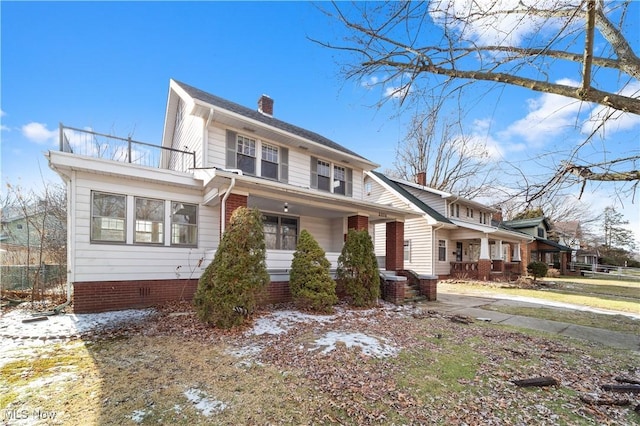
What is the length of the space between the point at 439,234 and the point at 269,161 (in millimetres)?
12684

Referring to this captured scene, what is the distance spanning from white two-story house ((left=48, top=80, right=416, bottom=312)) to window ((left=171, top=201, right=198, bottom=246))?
28 mm

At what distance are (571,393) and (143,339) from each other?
6632 millimetres

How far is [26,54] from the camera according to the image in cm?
984

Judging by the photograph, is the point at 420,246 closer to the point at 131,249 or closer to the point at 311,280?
the point at 311,280

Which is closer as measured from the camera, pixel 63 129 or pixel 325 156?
pixel 63 129

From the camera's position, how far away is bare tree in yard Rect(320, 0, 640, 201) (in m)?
3.61

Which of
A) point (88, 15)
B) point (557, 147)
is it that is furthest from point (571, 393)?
point (88, 15)

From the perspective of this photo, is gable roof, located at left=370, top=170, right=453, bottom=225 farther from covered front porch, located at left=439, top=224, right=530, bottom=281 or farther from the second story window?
the second story window

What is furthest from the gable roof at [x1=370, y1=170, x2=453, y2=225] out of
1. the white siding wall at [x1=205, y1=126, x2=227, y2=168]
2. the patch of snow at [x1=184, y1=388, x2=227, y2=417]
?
the patch of snow at [x1=184, y1=388, x2=227, y2=417]

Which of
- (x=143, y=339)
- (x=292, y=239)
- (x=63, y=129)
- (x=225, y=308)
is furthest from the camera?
(x=292, y=239)

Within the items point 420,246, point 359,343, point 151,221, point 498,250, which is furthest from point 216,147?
point 498,250

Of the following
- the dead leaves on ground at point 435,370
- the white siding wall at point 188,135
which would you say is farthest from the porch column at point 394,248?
the white siding wall at point 188,135

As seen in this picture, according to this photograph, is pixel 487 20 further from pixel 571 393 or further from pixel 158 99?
pixel 158 99

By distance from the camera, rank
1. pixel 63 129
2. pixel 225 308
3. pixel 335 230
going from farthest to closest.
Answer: pixel 335 230 < pixel 63 129 < pixel 225 308
